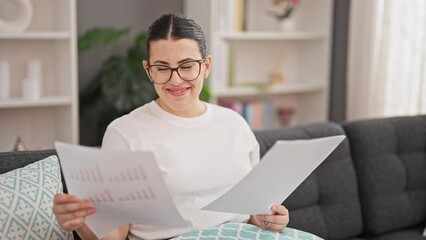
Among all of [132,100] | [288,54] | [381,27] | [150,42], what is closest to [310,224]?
[150,42]

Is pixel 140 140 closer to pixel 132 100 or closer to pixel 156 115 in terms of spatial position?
pixel 156 115

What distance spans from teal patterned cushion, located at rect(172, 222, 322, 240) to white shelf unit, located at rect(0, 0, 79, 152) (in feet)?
5.57

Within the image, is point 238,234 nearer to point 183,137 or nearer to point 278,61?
point 183,137

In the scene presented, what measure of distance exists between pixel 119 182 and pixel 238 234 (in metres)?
0.44

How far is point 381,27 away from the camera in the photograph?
353 cm

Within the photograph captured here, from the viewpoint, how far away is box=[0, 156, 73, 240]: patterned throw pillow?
161 cm

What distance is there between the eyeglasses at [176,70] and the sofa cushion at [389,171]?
103cm

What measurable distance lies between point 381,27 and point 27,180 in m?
2.41

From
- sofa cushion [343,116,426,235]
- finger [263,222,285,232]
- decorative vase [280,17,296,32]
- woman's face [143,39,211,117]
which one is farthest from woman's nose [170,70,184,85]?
decorative vase [280,17,296,32]

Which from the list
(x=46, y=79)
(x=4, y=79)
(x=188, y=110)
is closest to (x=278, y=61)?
(x=46, y=79)

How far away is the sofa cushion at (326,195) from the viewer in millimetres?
2238

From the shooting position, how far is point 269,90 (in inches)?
150

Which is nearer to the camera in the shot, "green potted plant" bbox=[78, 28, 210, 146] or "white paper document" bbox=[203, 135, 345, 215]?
"white paper document" bbox=[203, 135, 345, 215]

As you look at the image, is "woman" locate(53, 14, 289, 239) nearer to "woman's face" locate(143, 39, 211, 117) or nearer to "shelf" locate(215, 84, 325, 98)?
"woman's face" locate(143, 39, 211, 117)
